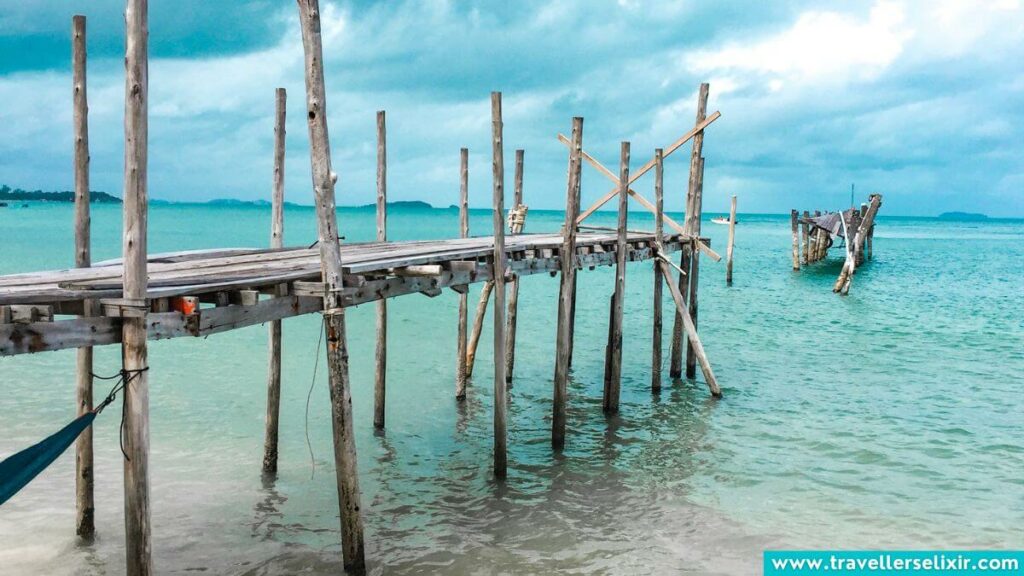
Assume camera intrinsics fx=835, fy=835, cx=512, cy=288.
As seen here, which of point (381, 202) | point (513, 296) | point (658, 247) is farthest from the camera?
point (513, 296)

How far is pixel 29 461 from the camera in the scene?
16.0 feet

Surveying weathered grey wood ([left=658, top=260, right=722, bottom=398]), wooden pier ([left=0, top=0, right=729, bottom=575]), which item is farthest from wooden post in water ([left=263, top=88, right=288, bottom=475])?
weathered grey wood ([left=658, top=260, right=722, bottom=398])

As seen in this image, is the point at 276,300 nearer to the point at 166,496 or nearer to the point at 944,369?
the point at 166,496

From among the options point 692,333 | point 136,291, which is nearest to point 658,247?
point 692,333

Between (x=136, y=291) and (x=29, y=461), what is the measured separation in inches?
45.0

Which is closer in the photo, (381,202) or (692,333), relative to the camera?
(381,202)

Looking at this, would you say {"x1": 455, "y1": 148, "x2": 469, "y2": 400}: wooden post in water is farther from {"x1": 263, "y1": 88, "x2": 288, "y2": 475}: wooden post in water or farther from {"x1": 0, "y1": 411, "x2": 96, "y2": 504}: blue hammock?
{"x1": 0, "y1": 411, "x2": 96, "y2": 504}: blue hammock

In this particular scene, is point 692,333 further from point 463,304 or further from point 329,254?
point 329,254

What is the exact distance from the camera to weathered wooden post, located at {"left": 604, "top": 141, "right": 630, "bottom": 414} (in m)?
12.2

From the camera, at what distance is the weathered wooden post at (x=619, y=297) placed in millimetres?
12227

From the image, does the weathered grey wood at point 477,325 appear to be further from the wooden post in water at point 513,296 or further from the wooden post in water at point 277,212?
the wooden post in water at point 277,212

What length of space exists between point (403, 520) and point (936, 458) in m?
7.27

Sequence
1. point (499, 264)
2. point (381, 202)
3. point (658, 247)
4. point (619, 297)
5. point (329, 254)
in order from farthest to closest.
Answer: point (658, 247), point (619, 297), point (381, 202), point (499, 264), point (329, 254)

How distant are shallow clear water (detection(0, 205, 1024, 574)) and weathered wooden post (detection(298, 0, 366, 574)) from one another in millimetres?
1279
